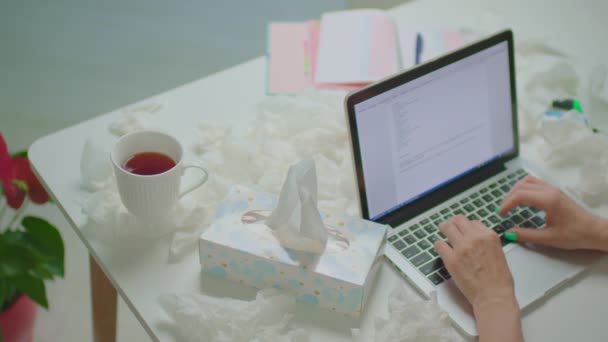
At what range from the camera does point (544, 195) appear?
1.01 meters

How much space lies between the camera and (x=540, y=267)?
0.97 metres

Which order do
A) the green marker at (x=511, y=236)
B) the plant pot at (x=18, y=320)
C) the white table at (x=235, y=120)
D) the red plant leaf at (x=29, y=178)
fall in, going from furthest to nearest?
the plant pot at (x=18, y=320)
the red plant leaf at (x=29, y=178)
the green marker at (x=511, y=236)
the white table at (x=235, y=120)

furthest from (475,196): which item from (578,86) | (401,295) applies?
(578,86)

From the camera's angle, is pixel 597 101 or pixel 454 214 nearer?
pixel 454 214

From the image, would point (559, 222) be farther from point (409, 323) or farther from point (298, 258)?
point (298, 258)

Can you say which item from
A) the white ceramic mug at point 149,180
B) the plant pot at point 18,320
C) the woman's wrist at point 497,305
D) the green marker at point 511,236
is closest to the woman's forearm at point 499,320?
the woman's wrist at point 497,305

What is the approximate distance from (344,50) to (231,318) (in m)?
0.70

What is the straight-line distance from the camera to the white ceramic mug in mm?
926

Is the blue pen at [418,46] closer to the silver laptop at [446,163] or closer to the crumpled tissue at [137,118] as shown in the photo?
the silver laptop at [446,163]

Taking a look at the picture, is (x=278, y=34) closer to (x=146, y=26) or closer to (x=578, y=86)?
(x=578, y=86)

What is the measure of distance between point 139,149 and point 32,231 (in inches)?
8.0

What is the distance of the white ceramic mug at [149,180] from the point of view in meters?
0.93

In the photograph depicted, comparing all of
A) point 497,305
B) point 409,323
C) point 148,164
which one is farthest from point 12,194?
point 497,305

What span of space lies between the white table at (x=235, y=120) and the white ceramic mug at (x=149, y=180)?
Answer: 0.20 feet
